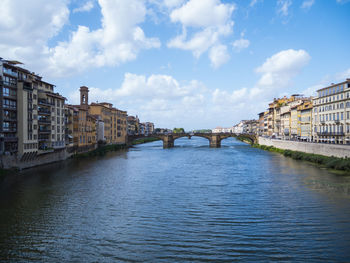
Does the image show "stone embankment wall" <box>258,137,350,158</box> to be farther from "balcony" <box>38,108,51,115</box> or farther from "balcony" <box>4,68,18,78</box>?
"balcony" <box>4,68,18,78</box>

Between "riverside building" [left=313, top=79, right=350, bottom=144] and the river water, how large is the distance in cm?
2364

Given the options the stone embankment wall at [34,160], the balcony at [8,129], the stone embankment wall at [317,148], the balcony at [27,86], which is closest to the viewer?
the stone embankment wall at [34,160]

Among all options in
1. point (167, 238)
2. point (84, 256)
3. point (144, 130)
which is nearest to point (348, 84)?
point (167, 238)

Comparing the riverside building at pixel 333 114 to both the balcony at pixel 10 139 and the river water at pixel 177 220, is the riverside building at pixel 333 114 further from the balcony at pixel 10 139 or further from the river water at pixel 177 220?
the balcony at pixel 10 139

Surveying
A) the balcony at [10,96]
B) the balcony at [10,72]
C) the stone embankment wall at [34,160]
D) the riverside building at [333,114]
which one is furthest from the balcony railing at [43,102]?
the riverside building at [333,114]

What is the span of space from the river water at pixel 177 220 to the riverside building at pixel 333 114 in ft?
77.6

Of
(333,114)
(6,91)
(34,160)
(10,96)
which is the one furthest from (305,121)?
(6,91)

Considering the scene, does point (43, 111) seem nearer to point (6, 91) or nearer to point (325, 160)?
point (6, 91)

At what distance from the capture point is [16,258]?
13500 mm

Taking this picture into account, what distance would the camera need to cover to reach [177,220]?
18.3 meters

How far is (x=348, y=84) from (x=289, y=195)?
3455 centimetres

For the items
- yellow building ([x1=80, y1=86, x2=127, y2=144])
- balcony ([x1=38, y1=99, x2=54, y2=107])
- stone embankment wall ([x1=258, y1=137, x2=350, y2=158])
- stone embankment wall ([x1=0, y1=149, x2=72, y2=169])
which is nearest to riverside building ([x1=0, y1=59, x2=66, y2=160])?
balcony ([x1=38, y1=99, x2=54, y2=107])

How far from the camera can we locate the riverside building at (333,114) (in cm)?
5069

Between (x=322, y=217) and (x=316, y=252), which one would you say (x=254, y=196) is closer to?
(x=322, y=217)
